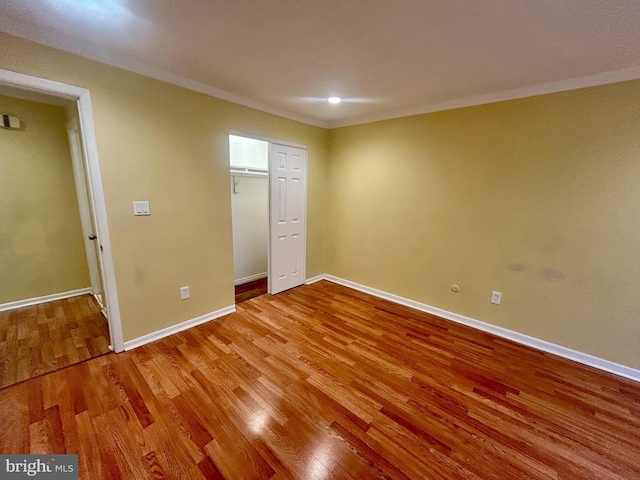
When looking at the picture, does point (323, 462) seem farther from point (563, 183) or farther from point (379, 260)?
point (563, 183)

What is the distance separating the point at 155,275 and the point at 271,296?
144cm

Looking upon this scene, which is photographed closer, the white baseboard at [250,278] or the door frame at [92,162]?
the door frame at [92,162]

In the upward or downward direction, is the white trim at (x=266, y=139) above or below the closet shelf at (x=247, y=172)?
above

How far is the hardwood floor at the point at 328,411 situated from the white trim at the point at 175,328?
3.6 inches

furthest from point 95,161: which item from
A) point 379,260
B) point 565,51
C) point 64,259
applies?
point 565,51

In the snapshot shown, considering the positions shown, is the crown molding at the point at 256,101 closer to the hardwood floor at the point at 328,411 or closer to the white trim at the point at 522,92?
the white trim at the point at 522,92

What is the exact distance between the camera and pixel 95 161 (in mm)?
1850

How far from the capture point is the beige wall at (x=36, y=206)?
8.54 ft

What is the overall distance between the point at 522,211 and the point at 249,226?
328 centimetres

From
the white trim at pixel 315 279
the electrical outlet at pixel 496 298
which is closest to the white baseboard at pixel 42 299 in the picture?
the white trim at pixel 315 279

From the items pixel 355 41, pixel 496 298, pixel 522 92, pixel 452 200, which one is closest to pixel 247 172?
pixel 355 41

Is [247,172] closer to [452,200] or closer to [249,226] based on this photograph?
[249,226]

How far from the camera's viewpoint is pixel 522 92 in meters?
2.17

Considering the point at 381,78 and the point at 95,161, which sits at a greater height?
the point at 381,78
